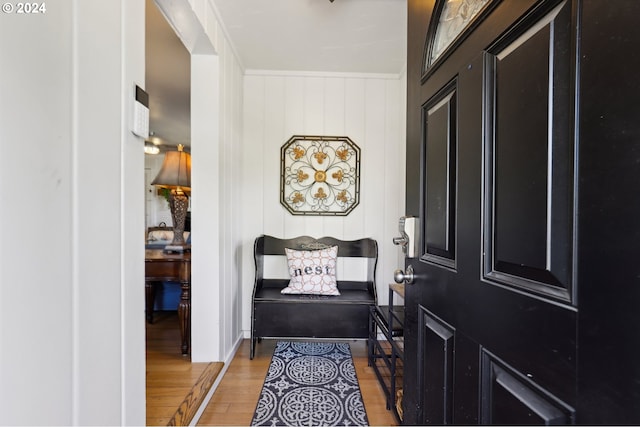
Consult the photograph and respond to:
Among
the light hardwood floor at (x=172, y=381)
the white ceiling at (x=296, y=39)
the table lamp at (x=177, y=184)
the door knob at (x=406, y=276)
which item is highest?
the white ceiling at (x=296, y=39)

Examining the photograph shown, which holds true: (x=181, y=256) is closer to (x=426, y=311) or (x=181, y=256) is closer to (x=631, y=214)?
(x=426, y=311)

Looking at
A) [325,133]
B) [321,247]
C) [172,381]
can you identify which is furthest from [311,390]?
[325,133]

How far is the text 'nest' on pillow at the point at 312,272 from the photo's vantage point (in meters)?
2.38

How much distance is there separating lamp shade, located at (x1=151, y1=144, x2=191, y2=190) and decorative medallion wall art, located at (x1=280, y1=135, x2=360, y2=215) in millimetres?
888

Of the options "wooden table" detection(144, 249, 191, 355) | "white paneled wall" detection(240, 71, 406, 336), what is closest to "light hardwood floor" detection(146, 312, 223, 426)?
"wooden table" detection(144, 249, 191, 355)

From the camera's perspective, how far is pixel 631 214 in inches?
14.4

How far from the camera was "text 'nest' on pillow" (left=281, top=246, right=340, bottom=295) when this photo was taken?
2381mm

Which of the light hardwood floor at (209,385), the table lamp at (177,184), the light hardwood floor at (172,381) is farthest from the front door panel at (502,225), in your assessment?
the table lamp at (177,184)

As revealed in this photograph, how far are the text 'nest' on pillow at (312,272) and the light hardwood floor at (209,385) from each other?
59cm

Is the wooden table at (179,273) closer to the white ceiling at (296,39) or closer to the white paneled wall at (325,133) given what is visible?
the white paneled wall at (325,133)

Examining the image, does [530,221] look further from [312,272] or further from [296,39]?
[296,39]

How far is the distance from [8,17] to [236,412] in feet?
6.35

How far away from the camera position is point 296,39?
2123mm

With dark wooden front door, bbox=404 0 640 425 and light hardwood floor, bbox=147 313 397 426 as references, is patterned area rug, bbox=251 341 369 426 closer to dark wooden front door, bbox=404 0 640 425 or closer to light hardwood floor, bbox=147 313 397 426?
light hardwood floor, bbox=147 313 397 426
